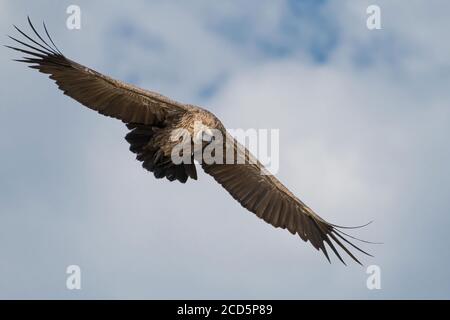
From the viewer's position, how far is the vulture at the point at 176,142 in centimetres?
1705

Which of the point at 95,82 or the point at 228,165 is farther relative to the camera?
the point at 228,165

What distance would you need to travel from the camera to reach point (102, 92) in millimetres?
17266

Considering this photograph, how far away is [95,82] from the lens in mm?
17094

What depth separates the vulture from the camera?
17047mm

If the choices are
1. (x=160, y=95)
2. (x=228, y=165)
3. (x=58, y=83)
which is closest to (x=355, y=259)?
(x=228, y=165)

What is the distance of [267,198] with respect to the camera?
734 inches

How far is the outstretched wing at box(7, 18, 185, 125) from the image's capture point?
1688 cm

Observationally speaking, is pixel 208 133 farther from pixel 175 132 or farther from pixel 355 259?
pixel 355 259

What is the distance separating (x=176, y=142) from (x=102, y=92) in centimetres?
152

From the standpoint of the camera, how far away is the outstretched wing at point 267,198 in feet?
60.0

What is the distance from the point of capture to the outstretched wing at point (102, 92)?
16875mm

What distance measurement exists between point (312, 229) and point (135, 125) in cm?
374

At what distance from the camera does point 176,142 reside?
17422 millimetres

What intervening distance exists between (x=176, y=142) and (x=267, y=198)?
227 cm
